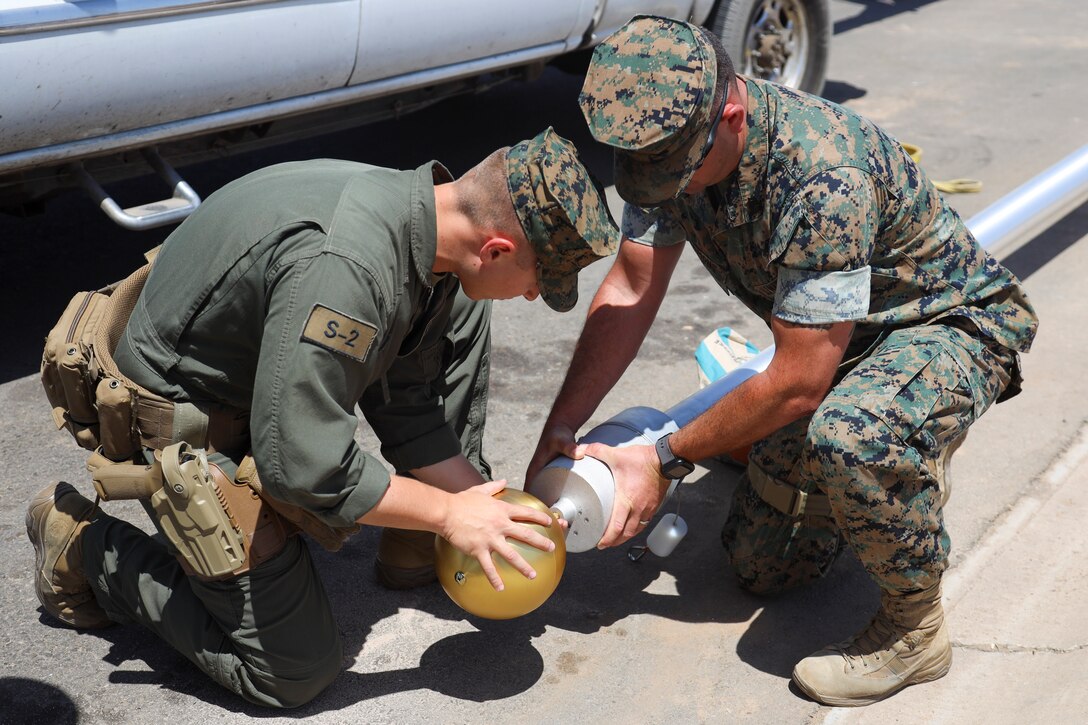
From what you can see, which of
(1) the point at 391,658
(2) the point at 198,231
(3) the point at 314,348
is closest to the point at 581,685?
(1) the point at 391,658

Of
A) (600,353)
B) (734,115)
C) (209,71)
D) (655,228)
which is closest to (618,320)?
(600,353)

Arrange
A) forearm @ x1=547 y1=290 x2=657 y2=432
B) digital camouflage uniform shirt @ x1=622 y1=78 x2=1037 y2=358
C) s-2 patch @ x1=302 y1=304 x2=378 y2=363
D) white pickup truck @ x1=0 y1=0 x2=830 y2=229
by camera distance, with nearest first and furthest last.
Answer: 1. s-2 patch @ x1=302 y1=304 x2=378 y2=363
2. digital camouflage uniform shirt @ x1=622 y1=78 x2=1037 y2=358
3. forearm @ x1=547 y1=290 x2=657 y2=432
4. white pickup truck @ x1=0 y1=0 x2=830 y2=229

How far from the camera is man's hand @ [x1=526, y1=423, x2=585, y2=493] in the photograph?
2744mm

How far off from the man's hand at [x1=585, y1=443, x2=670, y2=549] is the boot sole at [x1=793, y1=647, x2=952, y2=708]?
0.54 m

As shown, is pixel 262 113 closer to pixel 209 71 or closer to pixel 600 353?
pixel 209 71

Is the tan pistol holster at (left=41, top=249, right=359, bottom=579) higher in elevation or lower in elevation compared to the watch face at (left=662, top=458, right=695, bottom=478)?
higher

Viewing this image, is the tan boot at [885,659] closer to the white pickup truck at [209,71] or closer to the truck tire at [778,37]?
the white pickup truck at [209,71]

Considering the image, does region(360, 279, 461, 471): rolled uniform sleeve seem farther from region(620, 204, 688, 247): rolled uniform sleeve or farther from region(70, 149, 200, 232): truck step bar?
region(70, 149, 200, 232): truck step bar

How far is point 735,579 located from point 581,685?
0.61 meters

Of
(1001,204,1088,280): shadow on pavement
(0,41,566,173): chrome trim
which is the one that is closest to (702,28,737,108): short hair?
(0,41,566,173): chrome trim

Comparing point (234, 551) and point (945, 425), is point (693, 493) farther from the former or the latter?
point (234, 551)

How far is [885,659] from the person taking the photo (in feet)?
8.82

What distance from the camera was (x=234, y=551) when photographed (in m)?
2.40

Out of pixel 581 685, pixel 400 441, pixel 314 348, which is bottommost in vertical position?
pixel 581 685
